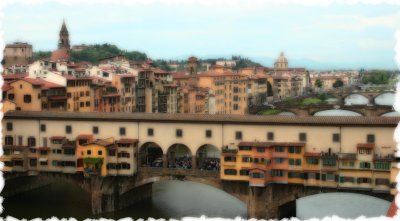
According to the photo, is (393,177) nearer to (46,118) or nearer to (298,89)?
(46,118)

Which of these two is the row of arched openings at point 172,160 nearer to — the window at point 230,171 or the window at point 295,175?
the window at point 230,171

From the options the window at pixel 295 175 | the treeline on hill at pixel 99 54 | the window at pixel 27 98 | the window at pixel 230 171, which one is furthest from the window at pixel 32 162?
the treeline on hill at pixel 99 54

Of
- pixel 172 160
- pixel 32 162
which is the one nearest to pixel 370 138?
pixel 172 160

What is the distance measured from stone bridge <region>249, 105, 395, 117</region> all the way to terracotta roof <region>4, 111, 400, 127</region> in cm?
4077

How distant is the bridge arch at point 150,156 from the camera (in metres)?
28.1

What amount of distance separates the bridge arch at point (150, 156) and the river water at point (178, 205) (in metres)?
1.90

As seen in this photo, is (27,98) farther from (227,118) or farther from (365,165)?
(365,165)

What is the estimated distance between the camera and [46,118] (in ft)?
91.9

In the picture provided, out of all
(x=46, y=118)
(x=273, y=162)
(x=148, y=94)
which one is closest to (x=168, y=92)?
(x=148, y=94)

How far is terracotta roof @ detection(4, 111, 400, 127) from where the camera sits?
78.6 ft

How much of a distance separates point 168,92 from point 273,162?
2903 centimetres

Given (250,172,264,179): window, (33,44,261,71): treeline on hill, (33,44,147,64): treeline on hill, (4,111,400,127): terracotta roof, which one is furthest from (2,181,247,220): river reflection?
(33,44,147,64): treeline on hill

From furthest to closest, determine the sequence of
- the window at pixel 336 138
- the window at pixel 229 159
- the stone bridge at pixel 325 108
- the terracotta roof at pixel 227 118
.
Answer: the stone bridge at pixel 325 108
the window at pixel 229 159
the window at pixel 336 138
the terracotta roof at pixel 227 118

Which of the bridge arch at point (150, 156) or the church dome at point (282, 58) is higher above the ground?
the church dome at point (282, 58)
